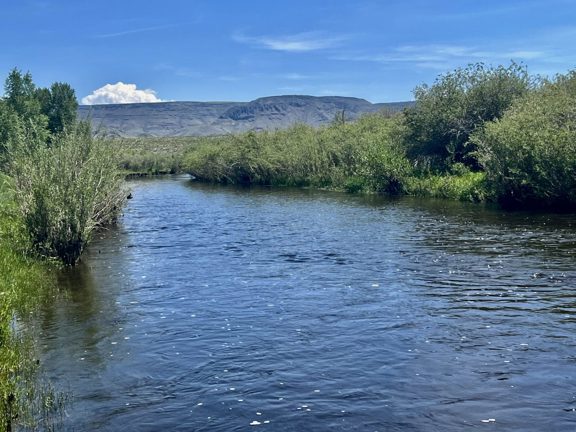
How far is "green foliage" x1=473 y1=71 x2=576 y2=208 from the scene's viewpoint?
42.4 metres

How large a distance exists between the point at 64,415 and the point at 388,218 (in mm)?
34775

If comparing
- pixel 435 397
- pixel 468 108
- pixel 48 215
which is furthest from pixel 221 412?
pixel 468 108

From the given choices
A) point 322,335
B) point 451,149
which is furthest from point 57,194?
point 451,149

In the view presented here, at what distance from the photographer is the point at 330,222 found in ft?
143

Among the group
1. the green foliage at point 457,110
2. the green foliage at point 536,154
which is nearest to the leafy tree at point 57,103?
the green foliage at point 457,110

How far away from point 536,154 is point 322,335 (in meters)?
32.6

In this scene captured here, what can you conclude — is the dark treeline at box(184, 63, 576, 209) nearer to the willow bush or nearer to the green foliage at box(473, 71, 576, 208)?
the green foliage at box(473, 71, 576, 208)

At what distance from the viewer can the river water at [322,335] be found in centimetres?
1181

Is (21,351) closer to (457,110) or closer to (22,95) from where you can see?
(457,110)

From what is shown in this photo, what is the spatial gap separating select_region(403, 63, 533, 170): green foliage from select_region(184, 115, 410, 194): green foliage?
327cm

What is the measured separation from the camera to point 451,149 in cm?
6281

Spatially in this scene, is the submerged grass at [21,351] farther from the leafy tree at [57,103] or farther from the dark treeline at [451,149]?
the leafy tree at [57,103]

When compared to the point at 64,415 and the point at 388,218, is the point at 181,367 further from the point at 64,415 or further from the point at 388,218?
the point at 388,218

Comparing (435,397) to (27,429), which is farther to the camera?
(435,397)
